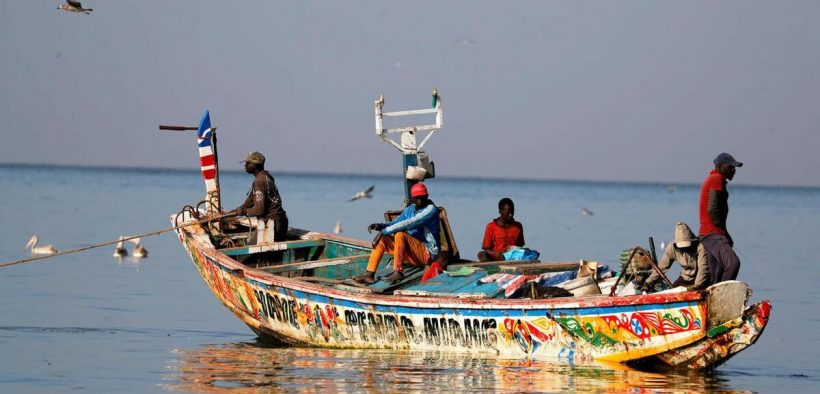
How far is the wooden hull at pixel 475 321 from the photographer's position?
12438mm

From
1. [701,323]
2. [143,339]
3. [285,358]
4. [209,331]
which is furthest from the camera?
[209,331]

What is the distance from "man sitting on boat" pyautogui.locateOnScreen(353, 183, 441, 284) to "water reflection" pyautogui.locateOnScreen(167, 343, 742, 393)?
105 centimetres

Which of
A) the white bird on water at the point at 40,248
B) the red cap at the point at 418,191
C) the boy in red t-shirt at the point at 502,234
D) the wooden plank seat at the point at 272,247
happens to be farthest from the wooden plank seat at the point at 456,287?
the white bird on water at the point at 40,248

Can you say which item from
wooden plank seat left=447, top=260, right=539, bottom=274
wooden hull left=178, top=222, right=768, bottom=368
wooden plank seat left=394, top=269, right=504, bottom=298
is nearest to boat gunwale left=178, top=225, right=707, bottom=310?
wooden hull left=178, top=222, right=768, bottom=368

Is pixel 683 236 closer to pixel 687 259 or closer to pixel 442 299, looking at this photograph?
pixel 687 259

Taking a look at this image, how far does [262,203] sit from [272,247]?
26.5 inches

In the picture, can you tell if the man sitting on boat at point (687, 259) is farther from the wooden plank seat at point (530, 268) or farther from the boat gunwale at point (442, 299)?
the wooden plank seat at point (530, 268)

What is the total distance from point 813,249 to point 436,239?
23.1 m

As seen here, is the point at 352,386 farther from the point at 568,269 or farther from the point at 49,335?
the point at 49,335

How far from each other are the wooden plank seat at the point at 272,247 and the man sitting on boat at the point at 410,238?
231cm

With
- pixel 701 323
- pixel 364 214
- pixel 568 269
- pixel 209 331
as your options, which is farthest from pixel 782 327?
pixel 364 214

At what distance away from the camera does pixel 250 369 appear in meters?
13.4

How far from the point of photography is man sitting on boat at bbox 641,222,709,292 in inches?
512

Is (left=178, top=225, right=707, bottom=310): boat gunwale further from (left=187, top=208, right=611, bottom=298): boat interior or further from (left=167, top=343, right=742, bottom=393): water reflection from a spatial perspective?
(left=167, top=343, right=742, bottom=393): water reflection
